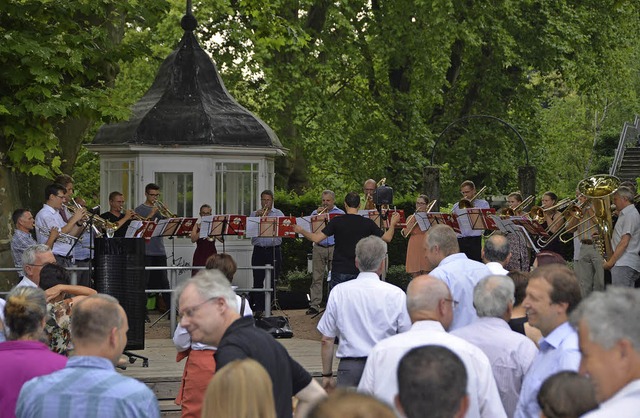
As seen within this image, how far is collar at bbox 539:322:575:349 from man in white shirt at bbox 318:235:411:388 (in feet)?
7.93

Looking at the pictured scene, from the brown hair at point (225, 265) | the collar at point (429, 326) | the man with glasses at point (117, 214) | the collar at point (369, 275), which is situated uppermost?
the man with glasses at point (117, 214)

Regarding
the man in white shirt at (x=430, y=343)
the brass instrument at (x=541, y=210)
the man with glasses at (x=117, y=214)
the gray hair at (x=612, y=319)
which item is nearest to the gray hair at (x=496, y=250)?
the man in white shirt at (x=430, y=343)

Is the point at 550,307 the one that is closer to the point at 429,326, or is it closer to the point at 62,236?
the point at 429,326

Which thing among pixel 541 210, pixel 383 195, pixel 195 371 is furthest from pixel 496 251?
Answer: pixel 541 210

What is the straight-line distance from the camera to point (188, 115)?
20.0 m

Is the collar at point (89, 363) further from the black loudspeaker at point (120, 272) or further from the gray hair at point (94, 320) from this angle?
the black loudspeaker at point (120, 272)

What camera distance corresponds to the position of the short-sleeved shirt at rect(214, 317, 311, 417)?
606 centimetres

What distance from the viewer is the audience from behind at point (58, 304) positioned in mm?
9758

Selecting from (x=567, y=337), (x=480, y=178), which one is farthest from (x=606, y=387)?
(x=480, y=178)

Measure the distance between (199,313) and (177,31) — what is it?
2296 cm

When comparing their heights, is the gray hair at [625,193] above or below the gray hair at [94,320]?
above

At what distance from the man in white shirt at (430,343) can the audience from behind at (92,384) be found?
1.23 metres

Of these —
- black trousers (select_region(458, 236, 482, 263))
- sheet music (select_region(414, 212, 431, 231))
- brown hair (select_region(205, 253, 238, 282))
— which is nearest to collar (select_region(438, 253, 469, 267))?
brown hair (select_region(205, 253, 238, 282))

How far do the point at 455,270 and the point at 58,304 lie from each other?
334 cm
